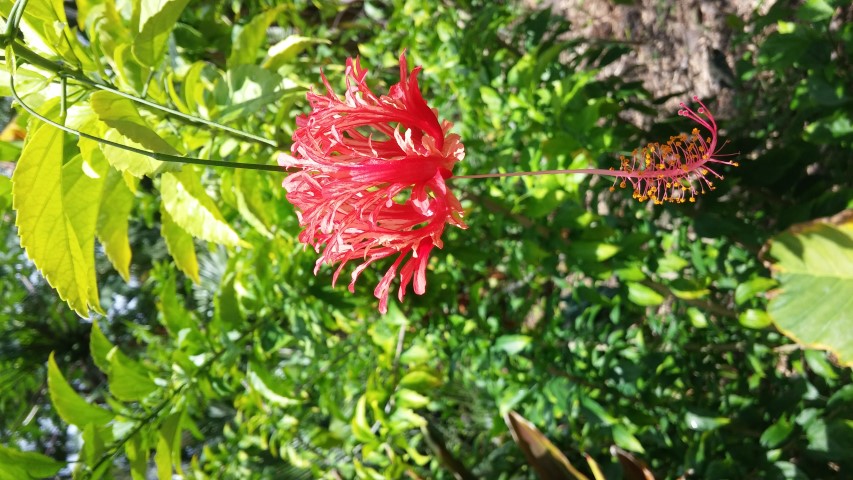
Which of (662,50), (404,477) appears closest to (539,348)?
(404,477)

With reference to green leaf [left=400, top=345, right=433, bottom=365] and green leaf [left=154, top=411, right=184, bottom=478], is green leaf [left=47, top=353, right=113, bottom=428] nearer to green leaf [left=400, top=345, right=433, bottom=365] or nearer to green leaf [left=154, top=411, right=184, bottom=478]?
green leaf [left=154, top=411, right=184, bottom=478]

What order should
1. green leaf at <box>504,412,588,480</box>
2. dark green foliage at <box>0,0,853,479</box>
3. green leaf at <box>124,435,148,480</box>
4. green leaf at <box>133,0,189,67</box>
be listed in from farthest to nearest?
green leaf at <box>504,412,588,480</box>
dark green foliage at <box>0,0,853,479</box>
green leaf at <box>124,435,148,480</box>
green leaf at <box>133,0,189,67</box>

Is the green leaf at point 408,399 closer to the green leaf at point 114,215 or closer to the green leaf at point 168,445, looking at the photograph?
the green leaf at point 168,445

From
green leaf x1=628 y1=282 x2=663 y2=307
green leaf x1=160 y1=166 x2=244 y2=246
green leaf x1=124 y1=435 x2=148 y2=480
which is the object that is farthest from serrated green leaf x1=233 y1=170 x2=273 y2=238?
green leaf x1=628 y1=282 x2=663 y2=307

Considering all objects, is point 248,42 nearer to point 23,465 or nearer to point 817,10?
point 23,465

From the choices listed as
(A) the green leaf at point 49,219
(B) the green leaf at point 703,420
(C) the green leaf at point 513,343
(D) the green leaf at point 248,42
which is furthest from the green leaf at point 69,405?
(B) the green leaf at point 703,420

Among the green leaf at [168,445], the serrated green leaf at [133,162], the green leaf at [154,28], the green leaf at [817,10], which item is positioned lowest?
the green leaf at [168,445]

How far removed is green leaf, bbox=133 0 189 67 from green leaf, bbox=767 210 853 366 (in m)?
0.91

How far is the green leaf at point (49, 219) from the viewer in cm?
60

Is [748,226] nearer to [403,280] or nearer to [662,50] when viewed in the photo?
[403,280]

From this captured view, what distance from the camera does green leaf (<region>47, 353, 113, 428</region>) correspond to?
91 centimetres

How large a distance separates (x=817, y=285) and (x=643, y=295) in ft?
0.84

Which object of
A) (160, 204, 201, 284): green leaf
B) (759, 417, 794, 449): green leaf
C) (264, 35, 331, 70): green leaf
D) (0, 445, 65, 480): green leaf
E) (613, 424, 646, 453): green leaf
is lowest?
(613, 424, 646, 453): green leaf

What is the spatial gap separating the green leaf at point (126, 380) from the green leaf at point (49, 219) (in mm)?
412
